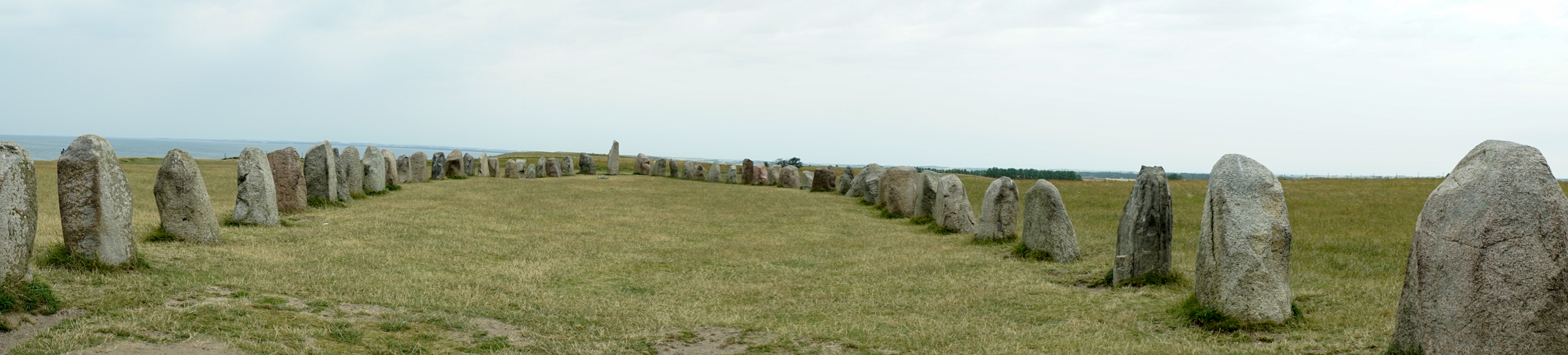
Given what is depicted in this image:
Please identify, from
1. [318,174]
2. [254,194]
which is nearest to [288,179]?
[318,174]

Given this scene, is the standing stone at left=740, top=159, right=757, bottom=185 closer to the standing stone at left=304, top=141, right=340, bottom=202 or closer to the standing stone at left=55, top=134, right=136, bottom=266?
the standing stone at left=304, top=141, right=340, bottom=202

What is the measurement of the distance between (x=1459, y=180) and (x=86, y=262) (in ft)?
35.5

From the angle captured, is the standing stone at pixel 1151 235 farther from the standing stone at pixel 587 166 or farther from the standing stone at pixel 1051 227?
the standing stone at pixel 587 166

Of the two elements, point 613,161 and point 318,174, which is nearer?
point 318,174

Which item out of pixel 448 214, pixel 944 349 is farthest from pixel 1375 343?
pixel 448 214

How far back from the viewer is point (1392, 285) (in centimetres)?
855

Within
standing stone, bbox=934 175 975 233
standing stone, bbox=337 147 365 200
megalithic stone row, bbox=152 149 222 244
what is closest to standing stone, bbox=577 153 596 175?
standing stone, bbox=337 147 365 200

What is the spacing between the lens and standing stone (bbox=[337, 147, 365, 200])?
1800 centimetres

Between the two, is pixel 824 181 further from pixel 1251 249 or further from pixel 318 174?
pixel 1251 249

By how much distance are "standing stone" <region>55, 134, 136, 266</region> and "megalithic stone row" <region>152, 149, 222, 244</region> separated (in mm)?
2230

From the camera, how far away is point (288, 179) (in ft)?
49.7

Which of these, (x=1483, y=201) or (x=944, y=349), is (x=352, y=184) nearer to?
(x=944, y=349)

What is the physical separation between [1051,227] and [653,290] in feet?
17.4

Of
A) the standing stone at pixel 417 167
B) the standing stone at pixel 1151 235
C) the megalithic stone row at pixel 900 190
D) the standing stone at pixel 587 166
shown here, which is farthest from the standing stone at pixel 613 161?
the standing stone at pixel 1151 235
